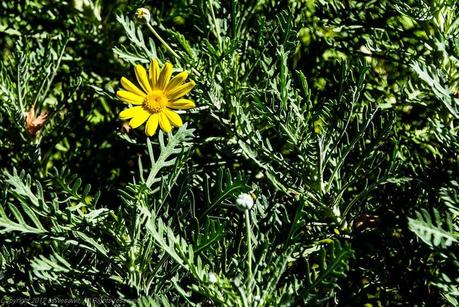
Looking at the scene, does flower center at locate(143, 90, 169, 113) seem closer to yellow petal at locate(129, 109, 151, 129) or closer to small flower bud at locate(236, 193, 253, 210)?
yellow petal at locate(129, 109, 151, 129)

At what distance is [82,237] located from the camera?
1095 mm

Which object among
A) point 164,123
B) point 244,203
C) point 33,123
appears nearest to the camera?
point 244,203

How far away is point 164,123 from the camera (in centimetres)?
127

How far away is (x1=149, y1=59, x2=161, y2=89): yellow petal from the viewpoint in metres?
1.28

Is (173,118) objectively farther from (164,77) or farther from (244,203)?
(244,203)

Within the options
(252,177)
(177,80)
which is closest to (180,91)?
(177,80)

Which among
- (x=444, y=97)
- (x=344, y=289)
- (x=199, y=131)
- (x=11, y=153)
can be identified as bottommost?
Result: (x=344, y=289)

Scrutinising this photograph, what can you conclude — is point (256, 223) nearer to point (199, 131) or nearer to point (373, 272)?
point (373, 272)

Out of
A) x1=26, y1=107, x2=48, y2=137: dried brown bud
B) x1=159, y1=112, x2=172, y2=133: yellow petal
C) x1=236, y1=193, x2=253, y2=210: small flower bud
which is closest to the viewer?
x1=236, y1=193, x2=253, y2=210: small flower bud

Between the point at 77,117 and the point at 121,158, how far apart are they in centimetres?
17

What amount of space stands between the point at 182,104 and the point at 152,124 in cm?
7

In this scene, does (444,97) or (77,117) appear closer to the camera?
(444,97)

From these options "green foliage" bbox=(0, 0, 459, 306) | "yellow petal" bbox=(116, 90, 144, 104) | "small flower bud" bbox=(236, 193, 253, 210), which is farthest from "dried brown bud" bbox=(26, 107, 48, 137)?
Answer: "small flower bud" bbox=(236, 193, 253, 210)

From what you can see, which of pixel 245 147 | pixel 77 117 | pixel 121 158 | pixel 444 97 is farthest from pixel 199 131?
pixel 444 97
